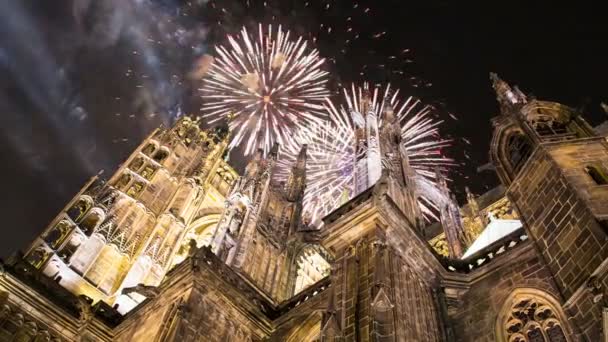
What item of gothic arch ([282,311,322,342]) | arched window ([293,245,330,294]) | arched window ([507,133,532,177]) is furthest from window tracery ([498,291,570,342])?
arched window ([293,245,330,294])

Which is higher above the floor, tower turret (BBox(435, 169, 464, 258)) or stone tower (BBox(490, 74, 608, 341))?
tower turret (BBox(435, 169, 464, 258))

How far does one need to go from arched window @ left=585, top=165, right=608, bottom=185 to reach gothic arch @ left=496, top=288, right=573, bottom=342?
291 cm

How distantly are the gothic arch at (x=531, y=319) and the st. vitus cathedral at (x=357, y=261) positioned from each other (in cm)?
3

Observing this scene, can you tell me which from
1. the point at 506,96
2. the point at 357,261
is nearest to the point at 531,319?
the point at 357,261

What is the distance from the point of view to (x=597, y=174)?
40.1ft

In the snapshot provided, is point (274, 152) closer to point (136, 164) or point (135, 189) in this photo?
point (135, 189)

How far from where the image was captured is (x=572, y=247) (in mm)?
10852

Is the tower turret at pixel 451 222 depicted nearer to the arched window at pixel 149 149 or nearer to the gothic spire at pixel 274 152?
the gothic spire at pixel 274 152

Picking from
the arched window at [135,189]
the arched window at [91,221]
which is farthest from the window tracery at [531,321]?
the arched window at [135,189]

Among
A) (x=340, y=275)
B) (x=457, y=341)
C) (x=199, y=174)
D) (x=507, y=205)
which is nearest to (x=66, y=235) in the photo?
(x=199, y=174)

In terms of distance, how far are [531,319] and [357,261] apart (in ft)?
13.6

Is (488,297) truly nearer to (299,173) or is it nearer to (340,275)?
(340,275)

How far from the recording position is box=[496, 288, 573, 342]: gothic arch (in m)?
11.1

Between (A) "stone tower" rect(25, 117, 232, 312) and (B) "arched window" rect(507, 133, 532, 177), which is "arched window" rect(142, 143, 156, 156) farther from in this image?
(B) "arched window" rect(507, 133, 532, 177)
